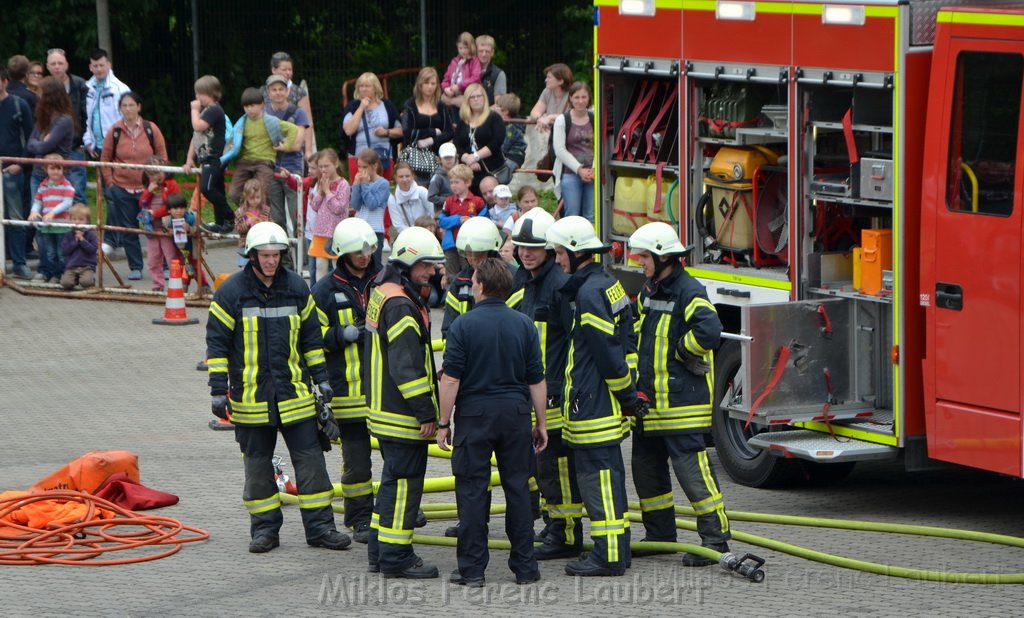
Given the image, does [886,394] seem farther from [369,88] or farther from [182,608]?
[369,88]

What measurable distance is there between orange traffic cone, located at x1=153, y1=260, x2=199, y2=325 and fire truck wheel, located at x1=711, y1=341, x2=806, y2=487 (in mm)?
6449

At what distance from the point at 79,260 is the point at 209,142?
A: 72.8 inches

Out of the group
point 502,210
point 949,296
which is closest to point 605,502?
point 949,296

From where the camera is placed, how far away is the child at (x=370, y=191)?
15.0 m

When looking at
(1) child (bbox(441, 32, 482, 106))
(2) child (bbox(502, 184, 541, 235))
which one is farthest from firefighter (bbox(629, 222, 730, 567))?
(1) child (bbox(441, 32, 482, 106))

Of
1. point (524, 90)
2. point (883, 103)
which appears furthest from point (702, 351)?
point (524, 90)

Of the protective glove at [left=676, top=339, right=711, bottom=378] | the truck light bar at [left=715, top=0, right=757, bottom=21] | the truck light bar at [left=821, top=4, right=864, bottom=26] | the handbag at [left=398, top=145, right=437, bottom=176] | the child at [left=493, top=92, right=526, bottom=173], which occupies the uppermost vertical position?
the truck light bar at [left=715, top=0, right=757, bottom=21]

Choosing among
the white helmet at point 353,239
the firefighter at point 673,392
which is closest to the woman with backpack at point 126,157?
the white helmet at point 353,239

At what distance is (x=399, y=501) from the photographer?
8.25 metres

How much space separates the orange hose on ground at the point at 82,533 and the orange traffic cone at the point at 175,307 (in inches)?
236

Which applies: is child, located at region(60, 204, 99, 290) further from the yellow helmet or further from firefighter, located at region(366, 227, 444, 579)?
the yellow helmet

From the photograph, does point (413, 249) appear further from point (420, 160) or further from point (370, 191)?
point (420, 160)

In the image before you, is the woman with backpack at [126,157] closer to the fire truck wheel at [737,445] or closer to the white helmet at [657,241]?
the fire truck wheel at [737,445]

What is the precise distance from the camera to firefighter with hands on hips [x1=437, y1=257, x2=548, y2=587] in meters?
7.94
